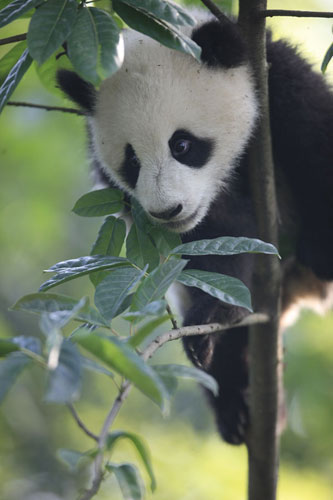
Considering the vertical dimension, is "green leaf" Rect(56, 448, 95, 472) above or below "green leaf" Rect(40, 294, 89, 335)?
below

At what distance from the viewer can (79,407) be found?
22.4 feet

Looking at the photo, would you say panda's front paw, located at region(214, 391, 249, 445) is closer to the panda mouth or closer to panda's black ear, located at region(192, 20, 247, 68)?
the panda mouth

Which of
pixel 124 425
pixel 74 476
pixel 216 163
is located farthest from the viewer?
pixel 74 476

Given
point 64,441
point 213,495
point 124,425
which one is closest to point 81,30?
point 213,495

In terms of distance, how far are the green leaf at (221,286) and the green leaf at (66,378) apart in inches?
25.5

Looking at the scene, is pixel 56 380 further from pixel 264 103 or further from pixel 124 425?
pixel 124 425

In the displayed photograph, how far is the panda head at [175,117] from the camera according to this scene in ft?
9.40

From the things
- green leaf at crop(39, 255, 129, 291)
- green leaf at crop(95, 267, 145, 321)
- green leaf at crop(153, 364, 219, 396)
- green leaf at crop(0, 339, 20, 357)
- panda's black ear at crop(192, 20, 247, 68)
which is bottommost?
green leaf at crop(39, 255, 129, 291)

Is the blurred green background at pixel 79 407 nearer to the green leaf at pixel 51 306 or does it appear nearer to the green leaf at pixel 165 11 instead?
the green leaf at pixel 165 11

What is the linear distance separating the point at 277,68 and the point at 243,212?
0.78 meters

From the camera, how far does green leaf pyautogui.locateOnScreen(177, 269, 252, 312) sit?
187 centimetres

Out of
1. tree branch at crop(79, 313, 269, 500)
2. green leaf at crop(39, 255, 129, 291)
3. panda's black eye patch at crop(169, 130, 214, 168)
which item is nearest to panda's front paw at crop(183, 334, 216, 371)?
tree branch at crop(79, 313, 269, 500)

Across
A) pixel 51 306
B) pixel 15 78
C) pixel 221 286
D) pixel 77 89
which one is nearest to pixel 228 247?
pixel 221 286

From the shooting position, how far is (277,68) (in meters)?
3.36
